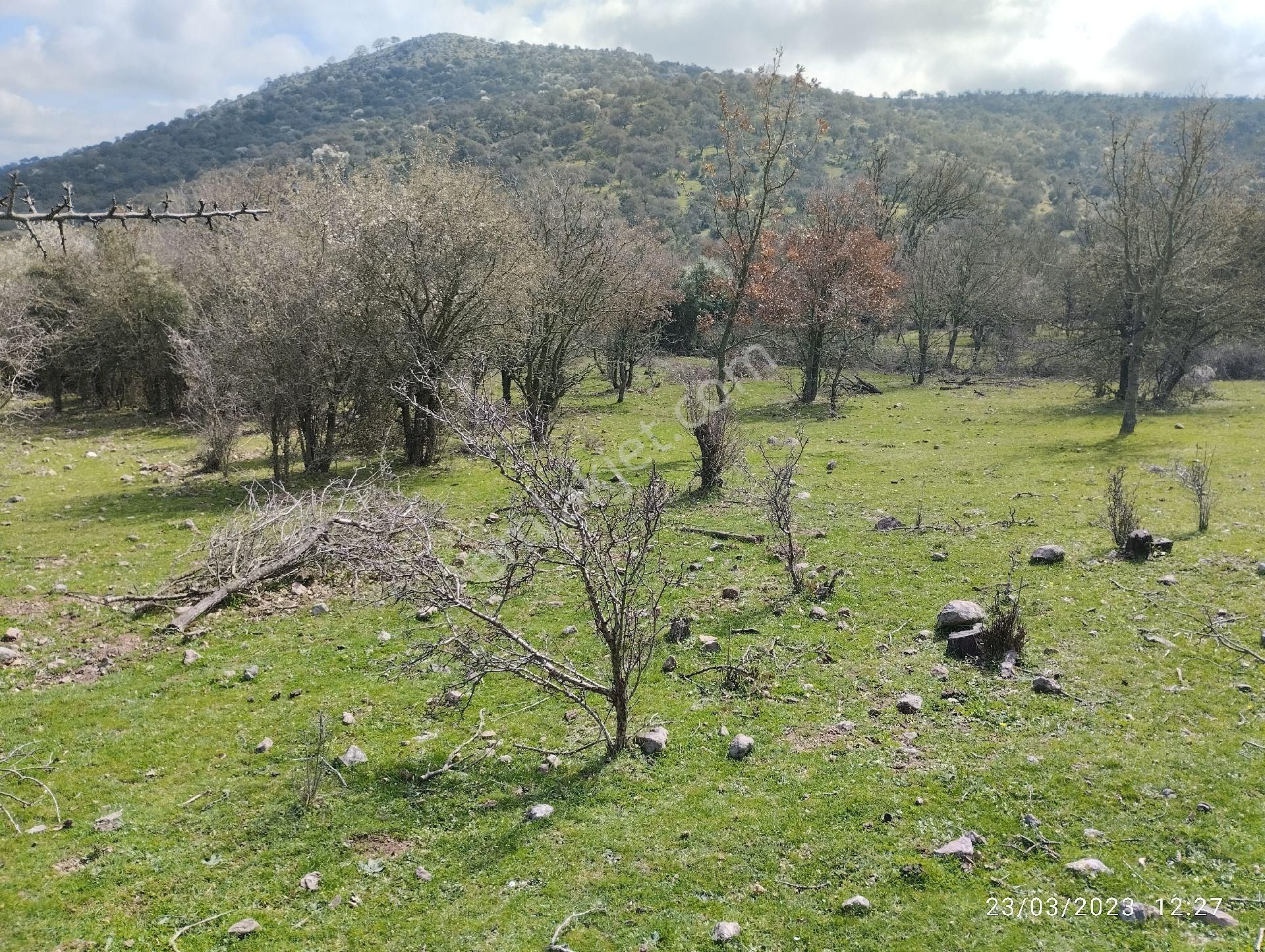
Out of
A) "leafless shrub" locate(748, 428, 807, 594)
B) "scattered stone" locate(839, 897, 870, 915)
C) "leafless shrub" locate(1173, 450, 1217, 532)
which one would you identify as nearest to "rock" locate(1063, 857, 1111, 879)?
"scattered stone" locate(839, 897, 870, 915)

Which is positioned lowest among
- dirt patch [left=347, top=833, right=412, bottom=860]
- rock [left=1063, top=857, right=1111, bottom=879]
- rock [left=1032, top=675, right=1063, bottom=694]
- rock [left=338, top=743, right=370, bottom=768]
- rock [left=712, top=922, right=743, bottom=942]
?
dirt patch [left=347, top=833, right=412, bottom=860]

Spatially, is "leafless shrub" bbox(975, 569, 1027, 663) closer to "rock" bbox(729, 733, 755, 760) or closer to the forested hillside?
"rock" bbox(729, 733, 755, 760)

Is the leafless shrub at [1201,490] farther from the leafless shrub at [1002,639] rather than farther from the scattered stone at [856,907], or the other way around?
the scattered stone at [856,907]

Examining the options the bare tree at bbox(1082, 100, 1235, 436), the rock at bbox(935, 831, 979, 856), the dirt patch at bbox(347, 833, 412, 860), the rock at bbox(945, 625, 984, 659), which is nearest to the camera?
the rock at bbox(935, 831, 979, 856)

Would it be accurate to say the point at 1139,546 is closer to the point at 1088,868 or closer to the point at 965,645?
the point at 965,645

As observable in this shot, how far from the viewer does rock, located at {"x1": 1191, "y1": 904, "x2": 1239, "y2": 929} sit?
4.16 meters

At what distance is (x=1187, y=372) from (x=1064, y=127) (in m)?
152

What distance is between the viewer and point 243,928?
4598 millimetres

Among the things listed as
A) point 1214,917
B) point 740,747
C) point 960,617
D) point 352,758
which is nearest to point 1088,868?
point 1214,917

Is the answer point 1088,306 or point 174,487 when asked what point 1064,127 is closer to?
point 1088,306

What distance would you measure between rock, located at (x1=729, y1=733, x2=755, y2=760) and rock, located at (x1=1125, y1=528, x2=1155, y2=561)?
772 cm

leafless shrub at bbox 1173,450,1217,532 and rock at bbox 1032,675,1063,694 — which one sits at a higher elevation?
leafless shrub at bbox 1173,450,1217,532

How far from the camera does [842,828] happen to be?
5.28 meters

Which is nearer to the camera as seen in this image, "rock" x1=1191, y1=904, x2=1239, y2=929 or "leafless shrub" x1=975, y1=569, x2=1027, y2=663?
"rock" x1=1191, y1=904, x2=1239, y2=929
